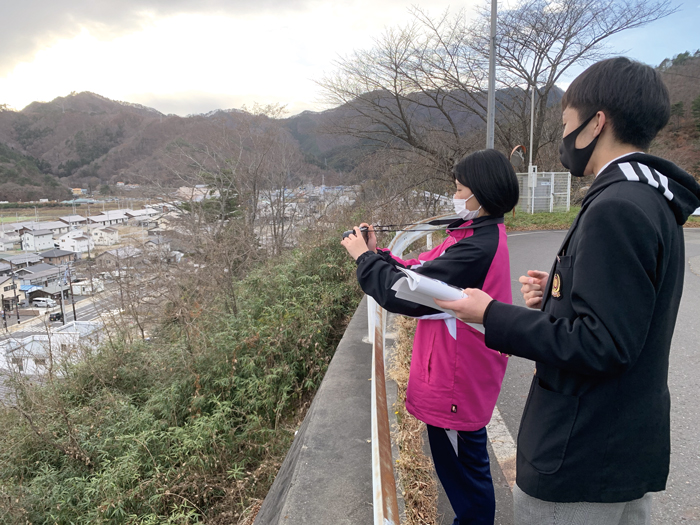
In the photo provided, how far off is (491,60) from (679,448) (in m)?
10.1

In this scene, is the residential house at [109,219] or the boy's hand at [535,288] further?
the residential house at [109,219]

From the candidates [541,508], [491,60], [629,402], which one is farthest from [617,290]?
[491,60]

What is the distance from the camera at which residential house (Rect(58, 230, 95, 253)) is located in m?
54.4

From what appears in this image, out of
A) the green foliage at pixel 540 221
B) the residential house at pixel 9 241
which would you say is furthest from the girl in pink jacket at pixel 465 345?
the residential house at pixel 9 241

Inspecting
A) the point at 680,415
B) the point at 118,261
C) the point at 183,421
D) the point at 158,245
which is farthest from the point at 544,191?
the point at 118,261

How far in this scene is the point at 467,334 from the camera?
5.79 feet

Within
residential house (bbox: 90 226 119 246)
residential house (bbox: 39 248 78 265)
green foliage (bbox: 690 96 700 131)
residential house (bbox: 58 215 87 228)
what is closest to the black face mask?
green foliage (bbox: 690 96 700 131)

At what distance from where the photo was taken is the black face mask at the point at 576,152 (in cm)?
118

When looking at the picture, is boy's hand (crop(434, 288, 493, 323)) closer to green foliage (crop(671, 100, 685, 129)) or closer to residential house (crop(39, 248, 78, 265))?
green foliage (crop(671, 100, 685, 129))

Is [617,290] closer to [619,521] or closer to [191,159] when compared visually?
[619,521]

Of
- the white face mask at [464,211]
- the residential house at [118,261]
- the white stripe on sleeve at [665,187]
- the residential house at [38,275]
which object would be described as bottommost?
the residential house at [38,275]

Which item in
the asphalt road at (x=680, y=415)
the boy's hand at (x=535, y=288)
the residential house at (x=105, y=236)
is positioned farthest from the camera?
the residential house at (x=105, y=236)

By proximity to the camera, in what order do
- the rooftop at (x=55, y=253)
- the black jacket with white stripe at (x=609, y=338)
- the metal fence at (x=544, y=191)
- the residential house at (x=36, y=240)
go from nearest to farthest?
the black jacket with white stripe at (x=609, y=338) → the metal fence at (x=544, y=191) → the rooftop at (x=55, y=253) → the residential house at (x=36, y=240)

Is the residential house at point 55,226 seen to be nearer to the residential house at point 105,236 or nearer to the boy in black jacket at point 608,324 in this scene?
the residential house at point 105,236
